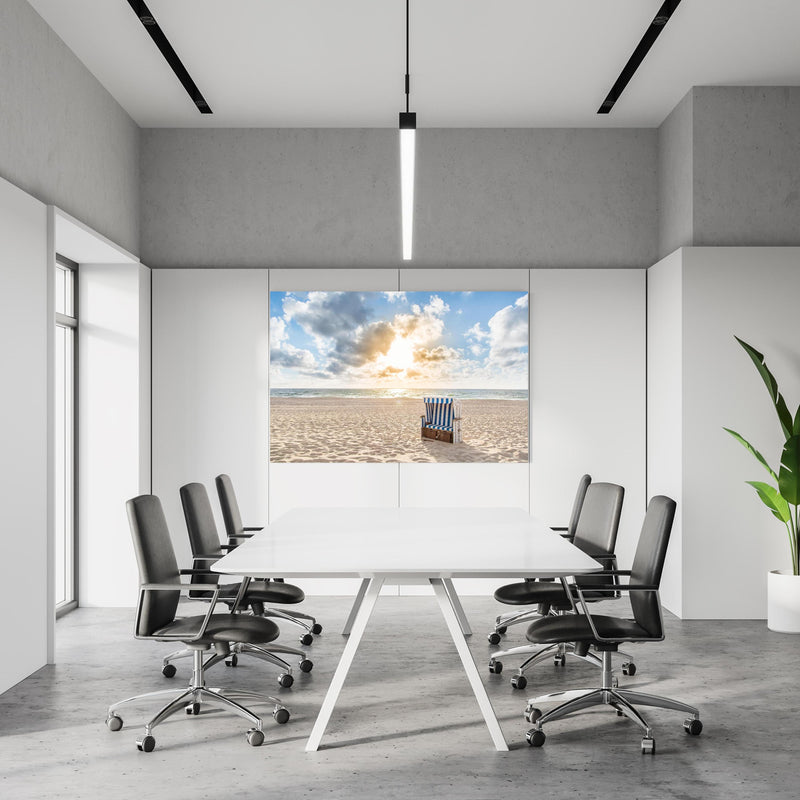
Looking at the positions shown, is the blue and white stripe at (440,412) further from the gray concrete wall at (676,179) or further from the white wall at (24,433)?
Result: the white wall at (24,433)

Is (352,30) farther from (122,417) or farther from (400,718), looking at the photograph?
(400,718)

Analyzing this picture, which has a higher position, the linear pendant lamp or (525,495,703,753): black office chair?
the linear pendant lamp

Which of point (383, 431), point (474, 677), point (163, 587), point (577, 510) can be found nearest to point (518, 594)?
point (577, 510)

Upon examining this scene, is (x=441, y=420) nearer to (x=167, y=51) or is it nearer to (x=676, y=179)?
(x=676, y=179)

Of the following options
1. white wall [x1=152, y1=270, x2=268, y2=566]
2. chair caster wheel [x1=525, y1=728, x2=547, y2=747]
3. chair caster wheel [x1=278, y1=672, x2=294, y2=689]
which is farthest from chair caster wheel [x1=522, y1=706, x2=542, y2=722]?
white wall [x1=152, y1=270, x2=268, y2=566]

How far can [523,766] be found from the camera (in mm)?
3539

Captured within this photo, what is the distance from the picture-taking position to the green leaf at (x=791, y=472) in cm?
568

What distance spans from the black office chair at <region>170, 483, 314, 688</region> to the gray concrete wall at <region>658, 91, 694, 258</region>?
3894 millimetres

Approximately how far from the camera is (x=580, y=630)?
386 cm

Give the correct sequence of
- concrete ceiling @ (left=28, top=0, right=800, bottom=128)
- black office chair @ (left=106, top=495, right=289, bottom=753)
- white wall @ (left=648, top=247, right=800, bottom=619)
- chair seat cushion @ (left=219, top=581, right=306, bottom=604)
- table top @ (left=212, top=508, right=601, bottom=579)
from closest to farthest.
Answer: table top @ (left=212, top=508, right=601, bottom=579)
black office chair @ (left=106, top=495, right=289, bottom=753)
chair seat cushion @ (left=219, top=581, right=306, bottom=604)
concrete ceiling @ (left=28, top=0, right=800, bottom=128)
white wall @ (left=648, top=247, right=800, bottom=619)

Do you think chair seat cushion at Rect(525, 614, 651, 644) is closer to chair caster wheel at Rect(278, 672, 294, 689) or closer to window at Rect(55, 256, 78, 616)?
chair caster wheel at Rect(278, 672, 294, 689)

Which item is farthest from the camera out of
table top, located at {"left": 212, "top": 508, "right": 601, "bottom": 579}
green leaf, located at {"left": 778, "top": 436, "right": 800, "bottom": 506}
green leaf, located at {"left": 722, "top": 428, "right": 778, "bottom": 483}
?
green leaf, located at {"left": 722, "top": 428, "right": 778, "bottom": 483}

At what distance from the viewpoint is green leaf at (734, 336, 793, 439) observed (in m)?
5.80

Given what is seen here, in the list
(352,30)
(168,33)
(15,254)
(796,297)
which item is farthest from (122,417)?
(796,297)
